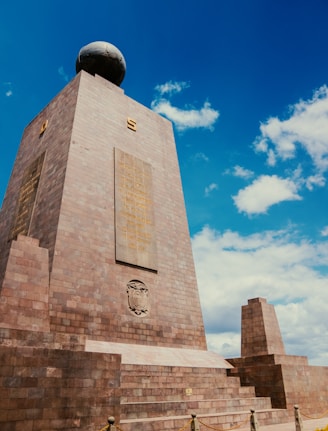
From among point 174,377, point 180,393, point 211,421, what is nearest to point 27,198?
point 174,377

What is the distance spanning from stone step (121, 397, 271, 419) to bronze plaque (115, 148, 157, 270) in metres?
4.97

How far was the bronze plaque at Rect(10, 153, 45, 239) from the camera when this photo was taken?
1385 centimetres

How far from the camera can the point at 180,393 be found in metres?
9.80

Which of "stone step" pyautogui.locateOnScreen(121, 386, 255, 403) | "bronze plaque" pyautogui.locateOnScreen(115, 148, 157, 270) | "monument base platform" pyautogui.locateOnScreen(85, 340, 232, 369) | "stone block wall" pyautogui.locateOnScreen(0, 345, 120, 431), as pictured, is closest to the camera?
"stone block wall" pyautogui.locateOnScreen(0, 345, 120, 431)

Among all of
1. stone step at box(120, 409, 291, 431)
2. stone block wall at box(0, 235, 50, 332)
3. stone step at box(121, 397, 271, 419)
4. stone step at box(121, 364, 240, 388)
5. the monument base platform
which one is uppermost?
stone block wall at box(0, 235, 50, 332)

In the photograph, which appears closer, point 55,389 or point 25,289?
point 55,389

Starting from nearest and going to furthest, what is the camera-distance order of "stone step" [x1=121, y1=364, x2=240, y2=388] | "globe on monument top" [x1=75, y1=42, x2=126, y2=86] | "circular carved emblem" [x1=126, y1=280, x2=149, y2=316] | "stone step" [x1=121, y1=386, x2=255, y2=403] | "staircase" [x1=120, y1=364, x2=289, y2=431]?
"staircase" [x1=120, y1=364, x2=289, y2=431] → "stone step" [x1=121, y1=386, x2=255, y2=403] → "stone step" [x1=121, y1=364, x2=240, y2=388] → "circular carved emblem" [x1=126, y1=280, x2=149, y2=316] → "globe on monument top" [x1=75, y1=42, x2=126, y2=86]

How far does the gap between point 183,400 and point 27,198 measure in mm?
9472

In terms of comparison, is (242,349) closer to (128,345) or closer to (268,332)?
(268,332)

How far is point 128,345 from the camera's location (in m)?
11.1

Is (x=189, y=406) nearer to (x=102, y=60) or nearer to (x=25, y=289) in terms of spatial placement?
(x=25, y=289)

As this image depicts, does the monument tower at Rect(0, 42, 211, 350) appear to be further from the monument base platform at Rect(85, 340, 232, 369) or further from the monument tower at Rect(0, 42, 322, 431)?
the monument base platform at Rect(85, 340, 232, 369)

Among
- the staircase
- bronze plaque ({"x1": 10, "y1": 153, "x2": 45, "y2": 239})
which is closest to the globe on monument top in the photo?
bronze plaque ({"x1": 10, "y1": 153, "x2": 45, "y2": 239})

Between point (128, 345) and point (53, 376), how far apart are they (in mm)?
4471
